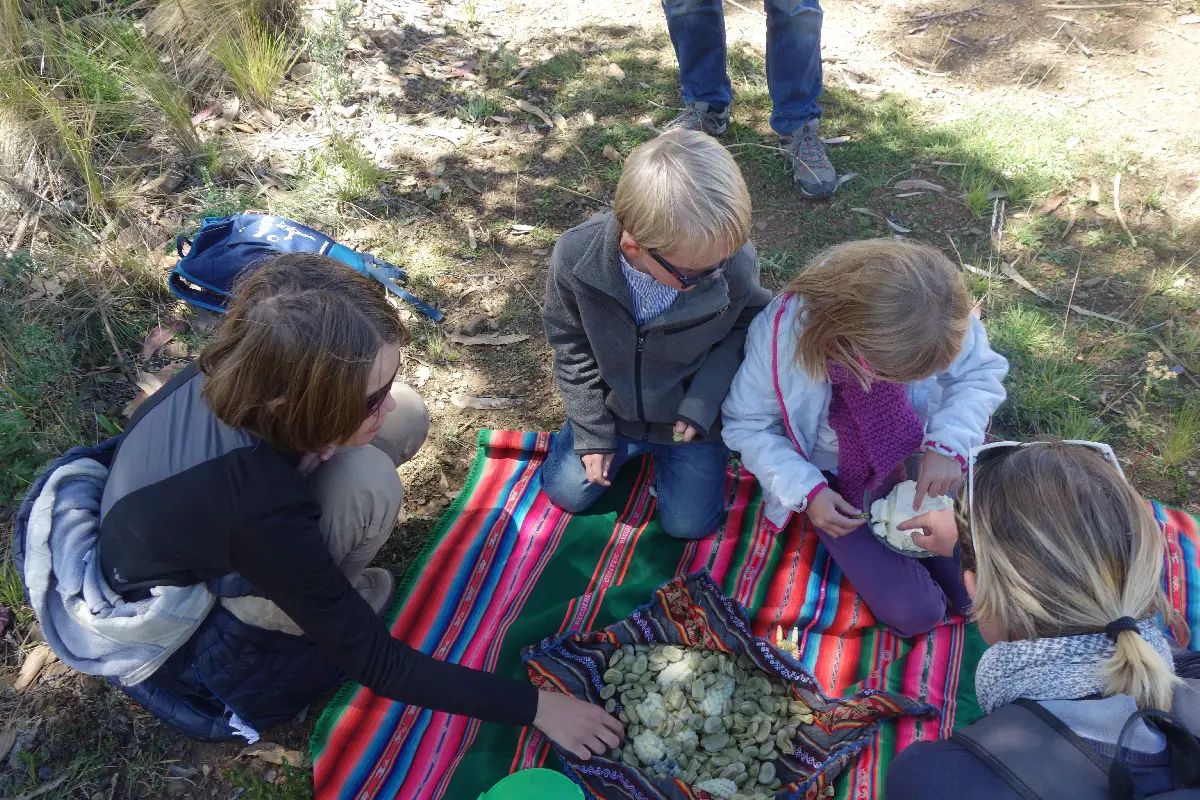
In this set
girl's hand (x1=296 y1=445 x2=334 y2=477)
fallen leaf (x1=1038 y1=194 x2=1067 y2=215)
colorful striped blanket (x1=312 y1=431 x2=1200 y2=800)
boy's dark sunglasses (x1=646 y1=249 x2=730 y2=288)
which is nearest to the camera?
girl's hand (x1=296 y1=445 x2=334 y2=477)

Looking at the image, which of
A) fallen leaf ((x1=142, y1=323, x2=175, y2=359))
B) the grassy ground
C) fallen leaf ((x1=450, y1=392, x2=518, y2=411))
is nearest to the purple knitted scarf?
the grassy ground

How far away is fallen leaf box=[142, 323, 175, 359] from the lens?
353cm

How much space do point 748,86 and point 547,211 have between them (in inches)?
61.0

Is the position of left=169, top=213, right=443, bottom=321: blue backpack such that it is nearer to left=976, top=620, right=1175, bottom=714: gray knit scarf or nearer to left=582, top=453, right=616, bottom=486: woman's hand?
left=582, top=453, right=616, bottom=486: woman's hand

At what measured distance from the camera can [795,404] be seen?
8.33ft

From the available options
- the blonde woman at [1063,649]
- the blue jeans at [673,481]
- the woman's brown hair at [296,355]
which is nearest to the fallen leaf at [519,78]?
the blue jeans at [673,481]

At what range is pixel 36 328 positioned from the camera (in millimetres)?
Answer: 3295

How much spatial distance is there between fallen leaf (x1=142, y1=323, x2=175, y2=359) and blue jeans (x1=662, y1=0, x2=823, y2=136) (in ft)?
9.11

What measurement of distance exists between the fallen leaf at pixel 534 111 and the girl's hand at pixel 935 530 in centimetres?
319

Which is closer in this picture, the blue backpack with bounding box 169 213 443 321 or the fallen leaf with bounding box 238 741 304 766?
the fallen leaf with bounding box 238 741 304 766

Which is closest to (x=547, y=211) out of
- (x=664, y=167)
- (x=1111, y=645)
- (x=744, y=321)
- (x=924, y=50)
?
(x=744, y=321)

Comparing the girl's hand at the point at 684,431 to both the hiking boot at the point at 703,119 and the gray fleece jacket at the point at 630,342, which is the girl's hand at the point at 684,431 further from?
the hiking boot at the point at 703,119

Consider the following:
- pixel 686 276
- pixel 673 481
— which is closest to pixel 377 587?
pixel 673 481

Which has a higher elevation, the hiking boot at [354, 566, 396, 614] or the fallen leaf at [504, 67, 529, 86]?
the fallen leaf at [504, 67, 529, 86]
